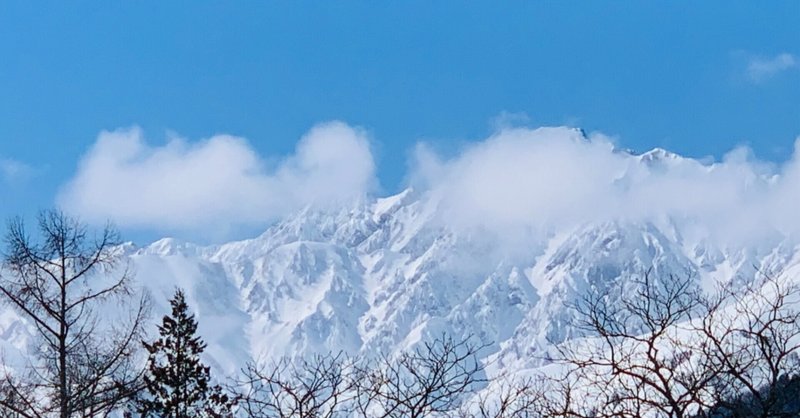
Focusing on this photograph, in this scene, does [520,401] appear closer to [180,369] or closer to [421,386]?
[421,386]

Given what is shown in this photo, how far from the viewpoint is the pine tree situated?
23.0 m

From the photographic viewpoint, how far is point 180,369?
25297 millimetres

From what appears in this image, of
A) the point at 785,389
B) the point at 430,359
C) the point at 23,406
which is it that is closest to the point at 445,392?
the point at 430,359

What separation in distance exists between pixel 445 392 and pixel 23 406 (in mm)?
5579

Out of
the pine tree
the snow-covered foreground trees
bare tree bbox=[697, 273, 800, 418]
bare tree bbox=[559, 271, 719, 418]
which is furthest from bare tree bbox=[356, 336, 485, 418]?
the pine tree

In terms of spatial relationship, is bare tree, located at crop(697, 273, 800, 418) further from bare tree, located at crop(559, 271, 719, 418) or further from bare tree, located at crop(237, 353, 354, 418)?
bare tree, located at crop(237, 353, 354, 418)

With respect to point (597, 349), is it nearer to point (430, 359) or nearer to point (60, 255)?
point (430, 359)

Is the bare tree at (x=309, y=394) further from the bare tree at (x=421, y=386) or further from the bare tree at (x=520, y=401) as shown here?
the bare tree at (x=520, y=401)

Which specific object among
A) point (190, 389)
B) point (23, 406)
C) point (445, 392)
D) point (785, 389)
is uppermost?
point (190, 389)

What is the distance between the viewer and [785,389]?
891cm

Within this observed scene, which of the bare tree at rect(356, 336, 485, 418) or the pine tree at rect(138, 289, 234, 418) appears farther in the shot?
the pine tree at rect(138, 289, 234, 418)

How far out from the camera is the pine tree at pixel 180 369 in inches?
906

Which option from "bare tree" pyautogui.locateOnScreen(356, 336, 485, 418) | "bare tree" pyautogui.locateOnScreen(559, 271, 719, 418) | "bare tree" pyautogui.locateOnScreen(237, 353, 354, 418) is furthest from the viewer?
"bare tree" pyautogui.locateOnScreen(237, 353, 354, 418)

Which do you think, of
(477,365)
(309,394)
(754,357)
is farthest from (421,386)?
(754,357)
